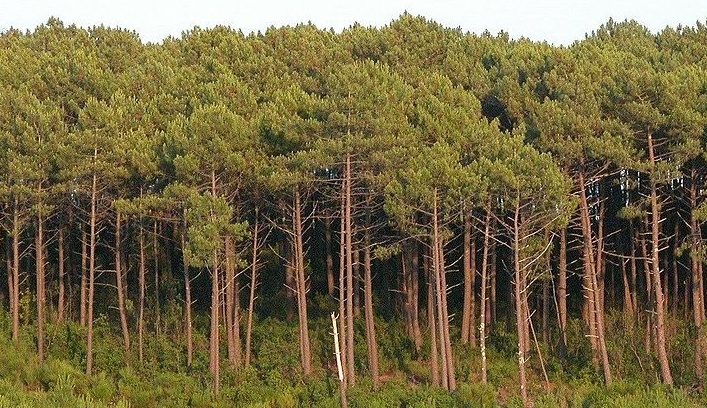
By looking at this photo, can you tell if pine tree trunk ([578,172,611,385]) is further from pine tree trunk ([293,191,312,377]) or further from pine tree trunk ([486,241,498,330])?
pine tree trunk ([293,191,312,377])

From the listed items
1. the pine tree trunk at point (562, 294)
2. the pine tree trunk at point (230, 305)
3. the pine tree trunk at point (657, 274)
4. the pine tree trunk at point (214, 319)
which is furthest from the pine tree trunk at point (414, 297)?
the pine tree trunk at point (657, 274)

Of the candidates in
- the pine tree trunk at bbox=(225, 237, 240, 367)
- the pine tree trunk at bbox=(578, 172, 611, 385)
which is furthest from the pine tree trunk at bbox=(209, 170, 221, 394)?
the pine tree trunk at bbox=(578, 172, 611, 385)

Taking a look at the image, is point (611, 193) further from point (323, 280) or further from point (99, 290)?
point (99, 290)

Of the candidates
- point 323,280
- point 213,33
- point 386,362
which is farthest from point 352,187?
point 213,33

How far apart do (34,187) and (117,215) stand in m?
2.82

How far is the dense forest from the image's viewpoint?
75.8 ft

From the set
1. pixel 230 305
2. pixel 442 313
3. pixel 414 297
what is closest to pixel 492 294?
pixel 414 297

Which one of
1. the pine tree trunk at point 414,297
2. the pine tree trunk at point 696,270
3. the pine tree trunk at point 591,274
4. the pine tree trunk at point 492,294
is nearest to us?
the pine tree trunk at point 696,270

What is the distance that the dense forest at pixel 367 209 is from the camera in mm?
23109

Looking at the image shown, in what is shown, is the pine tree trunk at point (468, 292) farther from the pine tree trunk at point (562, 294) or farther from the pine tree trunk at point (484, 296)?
the pine tree trunk at point (562, 294)

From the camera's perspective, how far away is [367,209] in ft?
82.3

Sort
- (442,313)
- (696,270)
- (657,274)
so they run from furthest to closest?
(696,270) → (442,313) → (657,274)

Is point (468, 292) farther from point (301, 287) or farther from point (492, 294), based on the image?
point (301, 287)

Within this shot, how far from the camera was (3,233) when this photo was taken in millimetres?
31125
